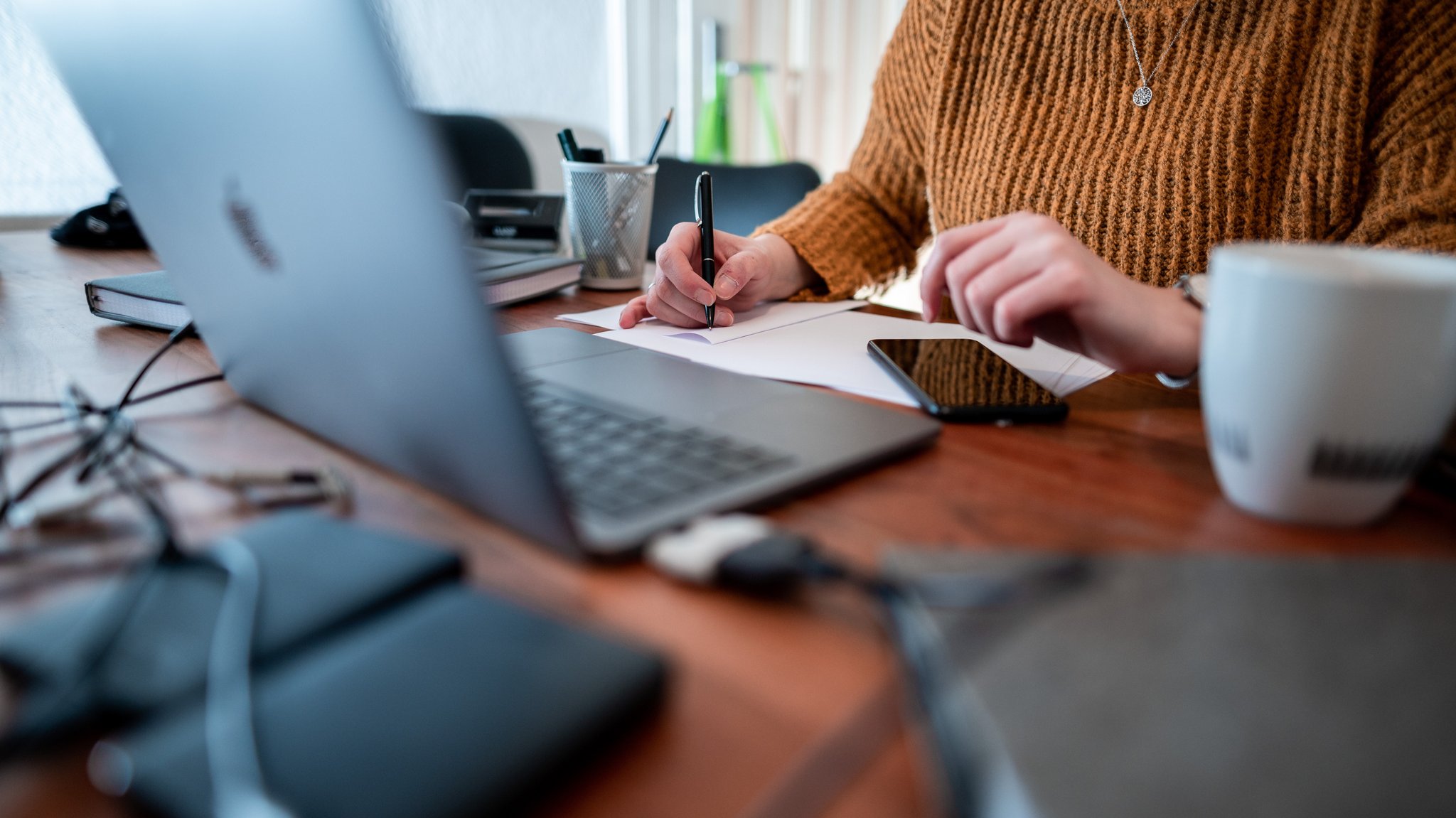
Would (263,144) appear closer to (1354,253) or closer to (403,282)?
(403,282)

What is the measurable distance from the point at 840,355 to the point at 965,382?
11 cm

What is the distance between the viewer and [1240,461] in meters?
0.37

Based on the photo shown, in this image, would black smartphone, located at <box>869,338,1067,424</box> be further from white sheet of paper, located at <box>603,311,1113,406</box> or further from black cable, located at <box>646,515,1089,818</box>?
black cable, located at <box>646,515,1089,818</box>

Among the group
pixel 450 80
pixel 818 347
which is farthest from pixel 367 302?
pixel 450 80

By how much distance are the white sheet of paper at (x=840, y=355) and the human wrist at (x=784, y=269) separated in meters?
0.10

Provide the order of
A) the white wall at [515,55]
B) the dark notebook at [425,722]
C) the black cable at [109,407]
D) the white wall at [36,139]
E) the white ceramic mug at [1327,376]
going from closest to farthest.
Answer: the dark notebook at [425,722], the white ceramic mug at [1327,376], the black cable at [109,407], the white wall at [36,139], the white wall at [515,55]

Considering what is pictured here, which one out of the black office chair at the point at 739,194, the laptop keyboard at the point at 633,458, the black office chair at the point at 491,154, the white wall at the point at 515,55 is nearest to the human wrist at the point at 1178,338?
the laptop keyboard at the point at 633,458

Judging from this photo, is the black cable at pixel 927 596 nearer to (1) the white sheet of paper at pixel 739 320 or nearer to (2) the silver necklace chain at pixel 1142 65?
(1) the white sheet of paper at pixel 739 320

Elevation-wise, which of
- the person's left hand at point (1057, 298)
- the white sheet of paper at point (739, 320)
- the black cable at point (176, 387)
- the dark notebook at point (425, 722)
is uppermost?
the person's left hand at point (1057, 298)

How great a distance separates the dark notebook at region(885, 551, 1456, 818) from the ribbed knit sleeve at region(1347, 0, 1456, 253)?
0.47 m

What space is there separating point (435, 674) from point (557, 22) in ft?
6.60

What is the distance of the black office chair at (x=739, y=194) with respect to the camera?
1.47 meters

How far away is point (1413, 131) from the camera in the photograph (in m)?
0.69

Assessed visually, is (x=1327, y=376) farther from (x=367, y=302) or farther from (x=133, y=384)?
(x=133, y=384)
